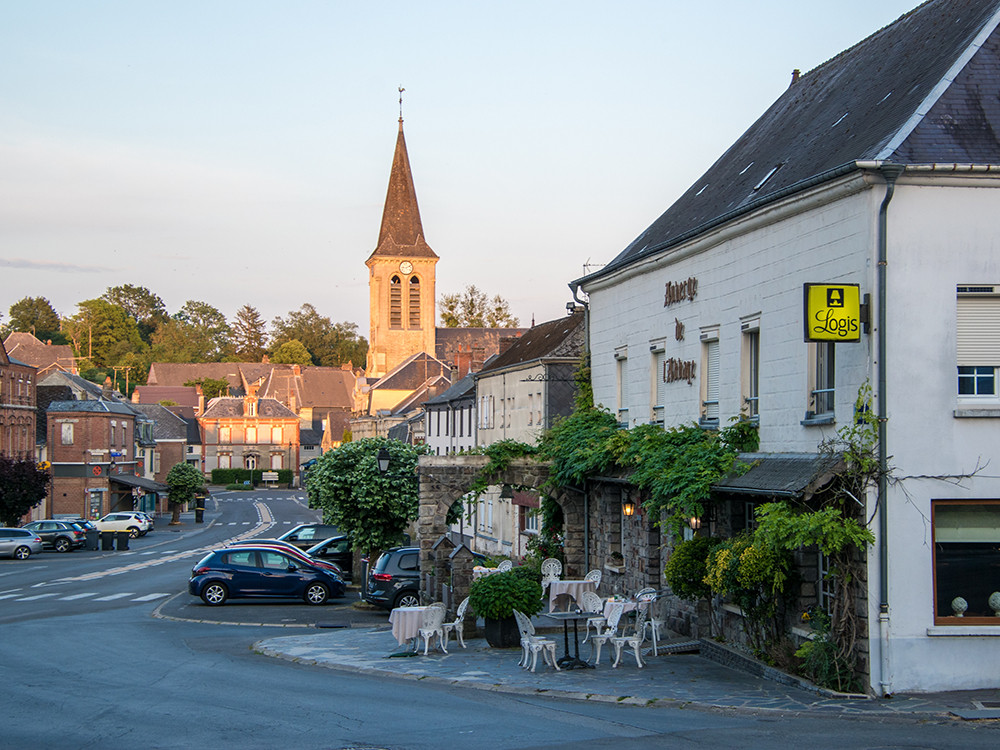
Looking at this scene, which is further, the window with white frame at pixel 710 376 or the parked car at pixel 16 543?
the parked car at pixel 16 543

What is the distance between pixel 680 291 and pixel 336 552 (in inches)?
724

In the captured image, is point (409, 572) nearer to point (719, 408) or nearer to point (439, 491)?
point (439, 491)

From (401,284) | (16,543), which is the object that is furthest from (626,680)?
(401,284)

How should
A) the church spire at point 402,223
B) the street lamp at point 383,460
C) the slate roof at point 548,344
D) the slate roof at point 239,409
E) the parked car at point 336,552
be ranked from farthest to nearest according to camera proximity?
the slate roof at point 239,409 < the church spire at point 402,223 < the slate roof at point 548,344 < the parked car at point 336,552 < the street lamp at point 383,460

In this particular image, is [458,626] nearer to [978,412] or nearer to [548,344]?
[978,412]

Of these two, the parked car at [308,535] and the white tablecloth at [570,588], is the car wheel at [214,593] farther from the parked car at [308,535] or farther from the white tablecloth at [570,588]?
the white tablecloth at [570,588]

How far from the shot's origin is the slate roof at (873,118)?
47.2ft

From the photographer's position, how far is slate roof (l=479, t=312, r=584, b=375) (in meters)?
37.1

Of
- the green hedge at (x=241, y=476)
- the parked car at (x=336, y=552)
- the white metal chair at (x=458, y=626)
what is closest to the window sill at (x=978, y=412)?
the white metal chair at (x=458, y=626)

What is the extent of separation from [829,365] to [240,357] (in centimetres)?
16697

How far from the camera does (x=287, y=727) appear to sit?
40.4 feet

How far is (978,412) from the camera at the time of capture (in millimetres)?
13891

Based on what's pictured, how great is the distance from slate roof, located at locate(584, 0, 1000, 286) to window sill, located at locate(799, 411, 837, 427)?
3100 mm

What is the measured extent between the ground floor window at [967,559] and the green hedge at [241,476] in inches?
4495
